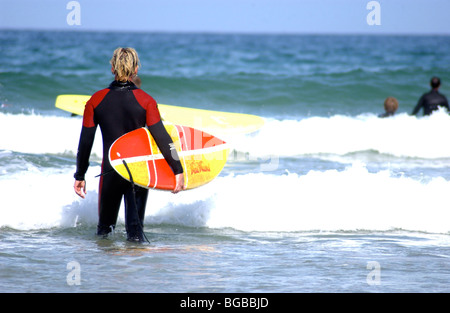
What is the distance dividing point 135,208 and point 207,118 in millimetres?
3344

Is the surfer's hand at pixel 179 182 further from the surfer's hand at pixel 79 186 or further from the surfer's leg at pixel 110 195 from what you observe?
the surfer's hand at pixel 79 186

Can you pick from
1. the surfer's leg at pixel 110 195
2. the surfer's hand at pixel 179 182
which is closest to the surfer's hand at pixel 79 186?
the surfer's leg at pixel 110 195

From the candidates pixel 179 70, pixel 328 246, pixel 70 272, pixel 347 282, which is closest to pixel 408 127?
pixel 328 246

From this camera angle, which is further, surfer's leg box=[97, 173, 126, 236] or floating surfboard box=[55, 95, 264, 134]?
Result: floating surfboard box=[55, 95, 264, 134]

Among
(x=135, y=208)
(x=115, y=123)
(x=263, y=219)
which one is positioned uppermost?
(x=115, y=123)

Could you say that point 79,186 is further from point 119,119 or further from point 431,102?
point 431,102

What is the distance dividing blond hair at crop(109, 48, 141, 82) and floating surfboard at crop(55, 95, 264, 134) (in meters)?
3.11

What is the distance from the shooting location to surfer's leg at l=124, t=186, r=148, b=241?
3.90m

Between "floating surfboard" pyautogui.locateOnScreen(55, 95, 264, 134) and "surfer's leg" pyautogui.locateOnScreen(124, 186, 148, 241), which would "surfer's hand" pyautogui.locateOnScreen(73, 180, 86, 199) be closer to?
"surfer's leg" pyautogui.locateOnScreen(124, 186, 148, 241)

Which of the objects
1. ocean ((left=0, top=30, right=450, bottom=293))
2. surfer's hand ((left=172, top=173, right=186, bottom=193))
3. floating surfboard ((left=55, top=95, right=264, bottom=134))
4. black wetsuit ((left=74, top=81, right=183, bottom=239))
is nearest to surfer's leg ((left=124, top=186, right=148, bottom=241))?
black wetsuit ((left=74, top=81, right=183, bottom=239))

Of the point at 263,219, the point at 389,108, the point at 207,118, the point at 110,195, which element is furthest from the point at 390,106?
the point at 110,195

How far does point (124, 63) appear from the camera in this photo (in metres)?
3.65
